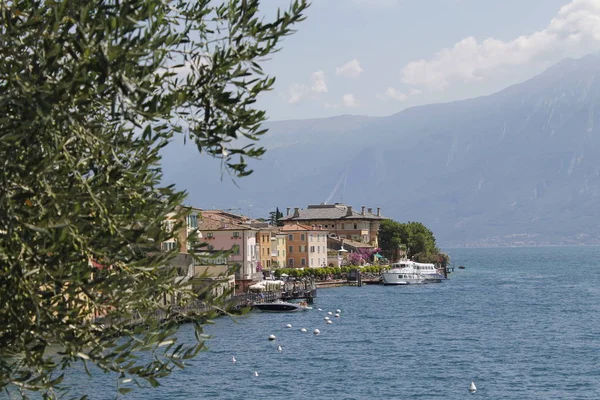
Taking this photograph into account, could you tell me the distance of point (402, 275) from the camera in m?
154

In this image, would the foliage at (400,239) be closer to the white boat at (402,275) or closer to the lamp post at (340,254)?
the lamp post at (340,254)

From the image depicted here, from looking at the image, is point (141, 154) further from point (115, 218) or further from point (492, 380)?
point (492, 380)

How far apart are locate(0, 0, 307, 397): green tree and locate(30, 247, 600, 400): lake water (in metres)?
20.0

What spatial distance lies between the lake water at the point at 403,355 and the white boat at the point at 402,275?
42233mm

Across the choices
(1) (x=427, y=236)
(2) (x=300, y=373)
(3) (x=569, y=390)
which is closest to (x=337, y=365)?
(2) (x=300, y=373)

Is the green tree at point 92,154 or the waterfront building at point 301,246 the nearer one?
the green tree at point 92,154

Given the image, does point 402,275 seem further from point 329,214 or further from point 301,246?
point 329,214

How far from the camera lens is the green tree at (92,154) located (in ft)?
31.8

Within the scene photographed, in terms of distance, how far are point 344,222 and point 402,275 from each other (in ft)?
130

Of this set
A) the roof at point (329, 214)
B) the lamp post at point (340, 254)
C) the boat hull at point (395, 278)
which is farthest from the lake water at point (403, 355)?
the roof at point (329, 214)

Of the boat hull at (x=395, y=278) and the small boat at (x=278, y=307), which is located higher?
the boat hull at (x=395, y=278)

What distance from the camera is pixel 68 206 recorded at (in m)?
10.2

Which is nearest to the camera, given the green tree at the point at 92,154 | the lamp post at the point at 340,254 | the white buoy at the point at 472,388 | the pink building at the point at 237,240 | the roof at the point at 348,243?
the green tree at the point at 92,154

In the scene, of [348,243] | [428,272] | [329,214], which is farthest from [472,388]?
[329,214]
